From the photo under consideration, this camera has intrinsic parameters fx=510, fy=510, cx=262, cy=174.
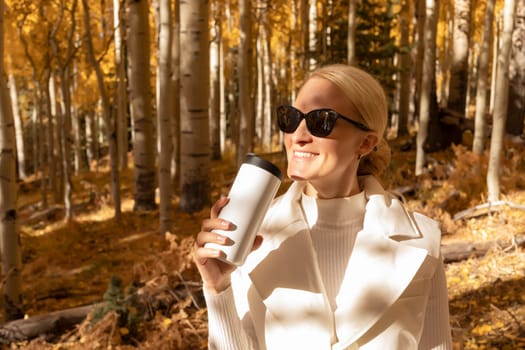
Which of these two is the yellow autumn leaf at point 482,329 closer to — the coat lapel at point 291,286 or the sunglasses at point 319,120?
the coat lapel at point 291,286

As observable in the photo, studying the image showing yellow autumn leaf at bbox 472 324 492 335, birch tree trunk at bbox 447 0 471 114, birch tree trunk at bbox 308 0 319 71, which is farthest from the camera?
birch tree trunk at bbox 308 0 319 71

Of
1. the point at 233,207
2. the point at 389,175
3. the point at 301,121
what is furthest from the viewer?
the point at 389,175

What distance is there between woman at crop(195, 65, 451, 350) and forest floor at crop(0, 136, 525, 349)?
2.35 metres

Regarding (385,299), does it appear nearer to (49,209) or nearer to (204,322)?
(204,322)

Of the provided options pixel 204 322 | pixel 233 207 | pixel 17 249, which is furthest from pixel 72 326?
pixel 233 207

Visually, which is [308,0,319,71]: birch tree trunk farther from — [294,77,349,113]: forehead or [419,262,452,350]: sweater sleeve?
[419,262,452,350]: sweater sleeve

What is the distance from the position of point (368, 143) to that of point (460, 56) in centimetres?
1074

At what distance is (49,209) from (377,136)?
11480mm

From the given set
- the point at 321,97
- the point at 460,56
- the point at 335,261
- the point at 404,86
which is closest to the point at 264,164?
the point at 321,97

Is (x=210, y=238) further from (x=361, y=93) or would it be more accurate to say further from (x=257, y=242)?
(x=361, y=93)

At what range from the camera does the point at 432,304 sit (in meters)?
1.64

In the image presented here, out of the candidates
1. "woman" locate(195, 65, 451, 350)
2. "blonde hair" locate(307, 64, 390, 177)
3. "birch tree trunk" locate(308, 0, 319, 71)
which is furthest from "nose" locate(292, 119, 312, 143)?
"birch tree trunk" locate(308, 0, 319, 71)

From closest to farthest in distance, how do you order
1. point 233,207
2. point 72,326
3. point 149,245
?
point 233,207 < point 72,326 < point 149,245

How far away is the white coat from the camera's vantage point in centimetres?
155
